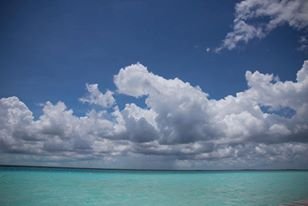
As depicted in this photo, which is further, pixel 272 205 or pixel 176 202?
pixel 176 202

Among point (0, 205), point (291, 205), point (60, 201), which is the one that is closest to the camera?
point (291, 205)

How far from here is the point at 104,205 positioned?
77.3 feet

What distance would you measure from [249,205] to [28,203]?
1770 cm

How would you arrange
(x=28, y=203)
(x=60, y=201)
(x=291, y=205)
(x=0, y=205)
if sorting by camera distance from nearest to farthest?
(x=291, y=205) → (x=0, y=205) → (x=28, y=203) → (x=60, y=201)

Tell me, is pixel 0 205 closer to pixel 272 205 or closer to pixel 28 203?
pixel 28 203

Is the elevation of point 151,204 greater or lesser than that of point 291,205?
lesser

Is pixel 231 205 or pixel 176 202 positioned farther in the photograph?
pixel 176 202

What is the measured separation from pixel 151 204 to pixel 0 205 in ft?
37.6

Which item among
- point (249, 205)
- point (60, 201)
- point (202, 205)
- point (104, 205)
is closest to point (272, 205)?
point (249, 205)

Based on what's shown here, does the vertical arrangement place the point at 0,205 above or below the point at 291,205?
below

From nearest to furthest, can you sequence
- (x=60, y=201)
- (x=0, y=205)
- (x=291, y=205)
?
1. (x=291, y=205)
2. (x=0, y=205)
3. (x=60, y=201)

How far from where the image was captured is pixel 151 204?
24.0m

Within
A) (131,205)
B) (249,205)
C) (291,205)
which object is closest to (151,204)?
(131,205)

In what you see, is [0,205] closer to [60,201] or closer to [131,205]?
[60,201]
